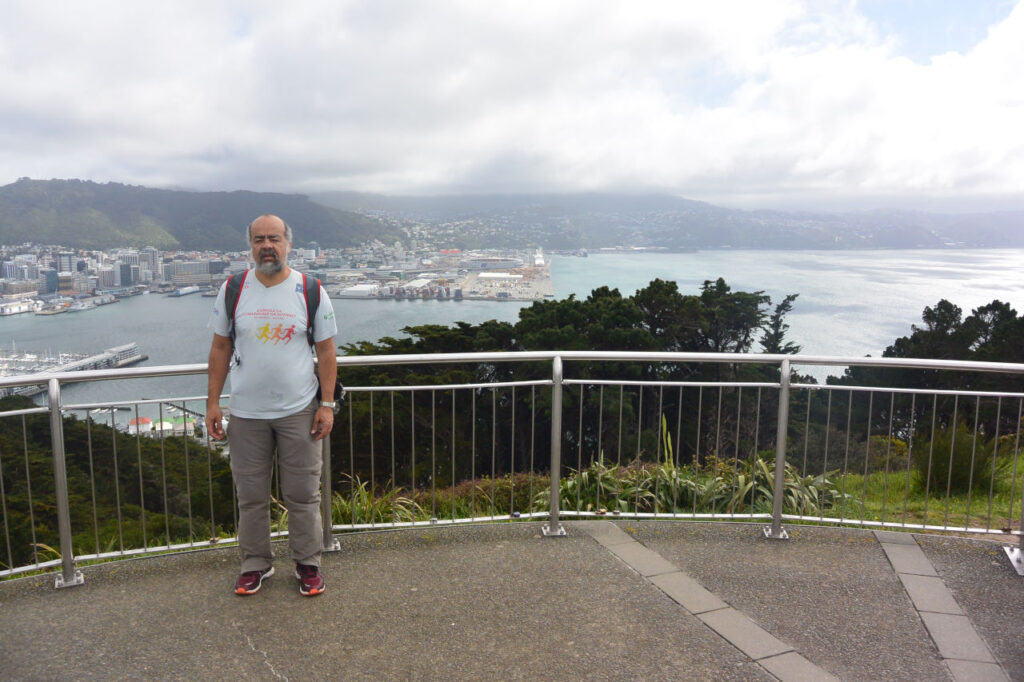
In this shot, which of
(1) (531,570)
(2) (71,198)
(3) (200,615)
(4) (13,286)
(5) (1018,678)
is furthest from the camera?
(2) (71,198)

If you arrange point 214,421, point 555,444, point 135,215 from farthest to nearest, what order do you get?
point 135,215, point 555,444, point 214,421

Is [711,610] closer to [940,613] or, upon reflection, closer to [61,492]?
[940,613]

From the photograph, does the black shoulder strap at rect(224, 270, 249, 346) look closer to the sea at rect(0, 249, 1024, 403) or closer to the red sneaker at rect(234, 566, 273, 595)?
the red sneaker at rect(234, 566, 273, 595)

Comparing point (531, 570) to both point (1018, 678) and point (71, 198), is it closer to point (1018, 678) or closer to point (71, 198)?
point (1018, 678)

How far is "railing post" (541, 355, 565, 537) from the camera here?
446 cm

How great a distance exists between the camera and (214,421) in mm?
3656

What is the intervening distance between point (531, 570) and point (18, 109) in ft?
540

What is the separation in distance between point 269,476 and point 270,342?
76cm

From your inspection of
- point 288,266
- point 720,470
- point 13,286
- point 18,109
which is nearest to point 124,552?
point 288,266

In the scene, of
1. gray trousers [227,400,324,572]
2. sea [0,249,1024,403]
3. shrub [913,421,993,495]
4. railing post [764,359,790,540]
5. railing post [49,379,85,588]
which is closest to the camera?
gray trousers [227,400,324,572]

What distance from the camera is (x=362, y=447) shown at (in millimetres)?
18828

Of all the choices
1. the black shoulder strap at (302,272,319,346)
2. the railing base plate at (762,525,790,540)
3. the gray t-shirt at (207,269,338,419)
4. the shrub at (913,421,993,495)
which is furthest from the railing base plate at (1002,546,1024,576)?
the black shoulder strap at (302,272,319,346)

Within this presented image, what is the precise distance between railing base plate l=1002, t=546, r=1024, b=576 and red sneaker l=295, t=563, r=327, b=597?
12.8 feet

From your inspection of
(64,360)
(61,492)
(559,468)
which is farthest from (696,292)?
(61,492)
